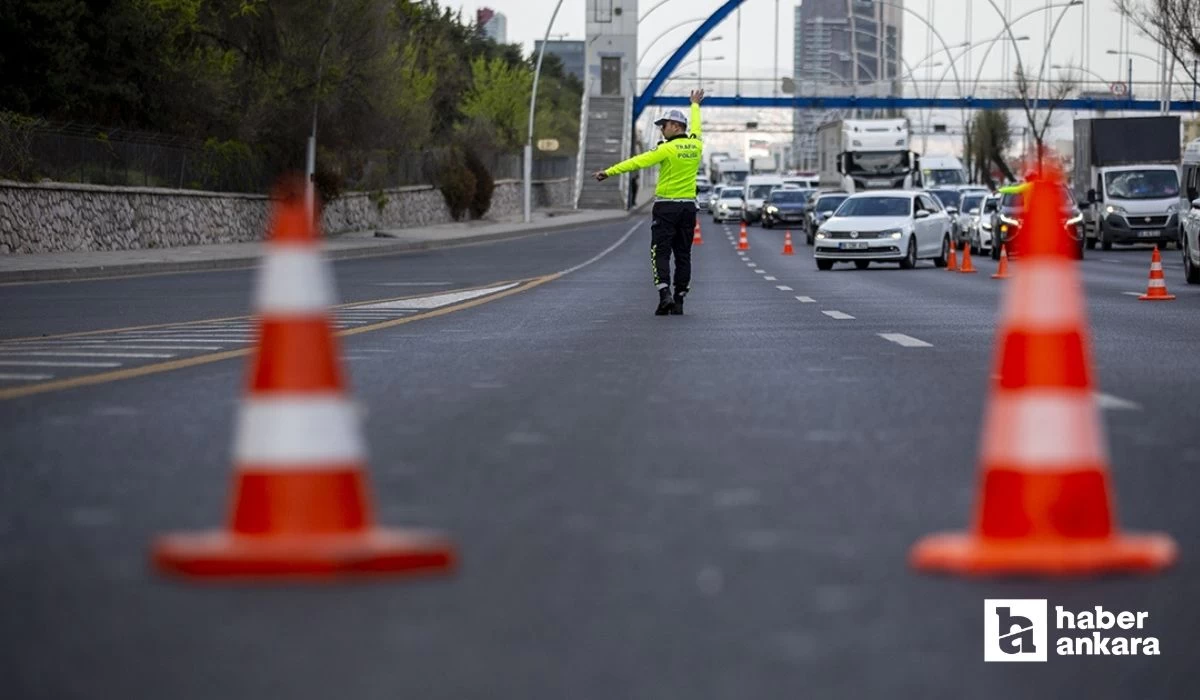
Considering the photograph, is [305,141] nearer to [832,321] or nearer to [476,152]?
[476,152]

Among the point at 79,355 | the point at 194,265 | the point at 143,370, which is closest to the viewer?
the point at 143,370

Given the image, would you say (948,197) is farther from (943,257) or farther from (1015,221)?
(943,257)

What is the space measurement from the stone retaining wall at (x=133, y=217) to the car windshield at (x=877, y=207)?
13.7 m

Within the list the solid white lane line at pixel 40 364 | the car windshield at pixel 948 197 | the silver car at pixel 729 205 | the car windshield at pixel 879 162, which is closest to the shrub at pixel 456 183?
the car windshield at pixel 879 162

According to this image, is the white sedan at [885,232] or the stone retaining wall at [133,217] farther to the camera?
the stone retaining wall at [133,217]

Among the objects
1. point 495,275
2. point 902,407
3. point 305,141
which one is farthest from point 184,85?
point 902,407

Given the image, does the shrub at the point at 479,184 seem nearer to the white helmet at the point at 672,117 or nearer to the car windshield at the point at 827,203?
the car windshield at the point at 827,203

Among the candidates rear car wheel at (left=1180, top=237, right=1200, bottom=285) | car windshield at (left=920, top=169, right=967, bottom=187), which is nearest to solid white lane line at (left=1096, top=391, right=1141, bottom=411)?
rear car wheel at (left=1180, top=237, right=1200, bottom=285)

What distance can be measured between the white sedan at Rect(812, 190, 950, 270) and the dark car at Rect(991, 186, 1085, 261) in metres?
3.00

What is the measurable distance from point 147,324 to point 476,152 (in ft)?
211

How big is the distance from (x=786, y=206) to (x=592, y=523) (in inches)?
2848

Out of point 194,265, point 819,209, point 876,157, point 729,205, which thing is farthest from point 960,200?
point 729,205

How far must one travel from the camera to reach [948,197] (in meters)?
59.4

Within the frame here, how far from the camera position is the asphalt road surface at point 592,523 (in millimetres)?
4344
